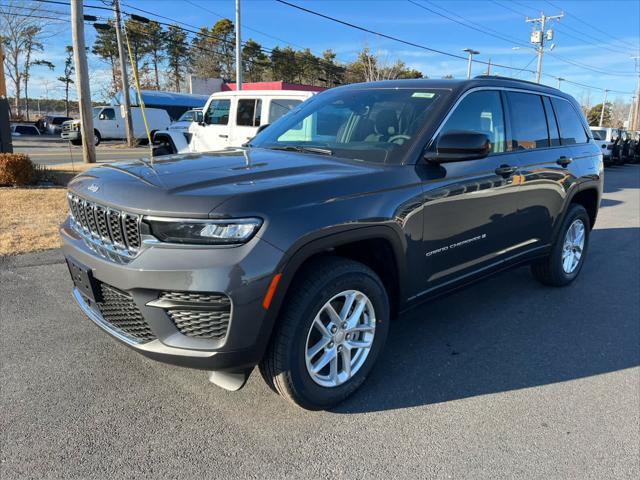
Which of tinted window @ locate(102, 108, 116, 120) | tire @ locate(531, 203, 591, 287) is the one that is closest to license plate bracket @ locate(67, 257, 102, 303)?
tire @ locate(531, 203, 591, 287)

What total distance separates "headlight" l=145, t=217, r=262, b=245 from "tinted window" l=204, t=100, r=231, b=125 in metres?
9.12

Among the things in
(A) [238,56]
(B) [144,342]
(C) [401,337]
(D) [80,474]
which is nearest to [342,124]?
(C) [401,337]

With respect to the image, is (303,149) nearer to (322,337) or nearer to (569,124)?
(322,337)

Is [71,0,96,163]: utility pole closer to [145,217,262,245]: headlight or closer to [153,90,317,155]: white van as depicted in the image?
[153,90,317,155]: white van

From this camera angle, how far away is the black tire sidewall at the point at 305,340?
247 cm

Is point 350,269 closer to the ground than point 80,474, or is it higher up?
higher up

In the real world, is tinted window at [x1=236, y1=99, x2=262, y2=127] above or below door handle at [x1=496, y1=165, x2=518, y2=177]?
above

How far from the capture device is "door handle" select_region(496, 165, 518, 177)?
363cm

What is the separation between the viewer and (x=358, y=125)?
349 cm

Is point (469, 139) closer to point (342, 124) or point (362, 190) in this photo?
point (362, 190)

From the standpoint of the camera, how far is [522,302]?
15.1 ft

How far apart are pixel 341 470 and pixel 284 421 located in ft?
1.52

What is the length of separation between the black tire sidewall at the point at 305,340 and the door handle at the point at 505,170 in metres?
1.46

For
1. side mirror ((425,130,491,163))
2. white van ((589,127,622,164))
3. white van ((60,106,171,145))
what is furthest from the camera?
white van ((60,106,171,145))
